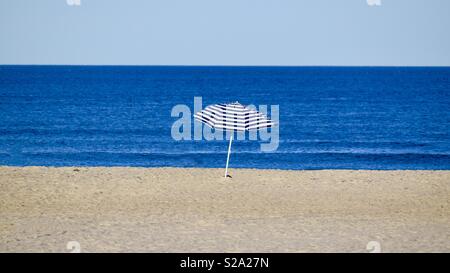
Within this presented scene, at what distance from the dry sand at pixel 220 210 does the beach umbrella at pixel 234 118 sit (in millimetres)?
1682

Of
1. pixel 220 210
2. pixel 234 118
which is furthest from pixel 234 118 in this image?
pixel 220 210

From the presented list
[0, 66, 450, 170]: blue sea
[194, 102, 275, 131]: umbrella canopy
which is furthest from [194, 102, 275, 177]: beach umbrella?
[0, 66, 450, 170]: blue sea

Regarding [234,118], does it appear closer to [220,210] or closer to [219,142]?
[220,210]

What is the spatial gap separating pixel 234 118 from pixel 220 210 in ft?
10.3

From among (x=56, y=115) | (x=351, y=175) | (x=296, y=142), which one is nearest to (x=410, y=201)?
(x=351, y=175)

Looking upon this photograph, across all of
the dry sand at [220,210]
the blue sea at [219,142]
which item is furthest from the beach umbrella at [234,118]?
the blue sea at [219,142]

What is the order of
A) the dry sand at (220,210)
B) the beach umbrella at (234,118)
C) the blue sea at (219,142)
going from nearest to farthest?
1. the dry sand at (220,210)
2. the beach umbrella at (234,118)
3. the blue sea at (219,142)

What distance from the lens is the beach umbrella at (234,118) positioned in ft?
51.9

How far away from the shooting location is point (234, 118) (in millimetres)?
15898

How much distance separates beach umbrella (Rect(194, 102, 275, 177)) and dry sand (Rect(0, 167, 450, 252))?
1.68 meters

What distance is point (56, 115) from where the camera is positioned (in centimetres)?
5294

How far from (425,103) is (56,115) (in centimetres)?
4276

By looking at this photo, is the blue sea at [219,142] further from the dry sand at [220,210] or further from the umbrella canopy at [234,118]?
the umbrella canopy at [234,118]
